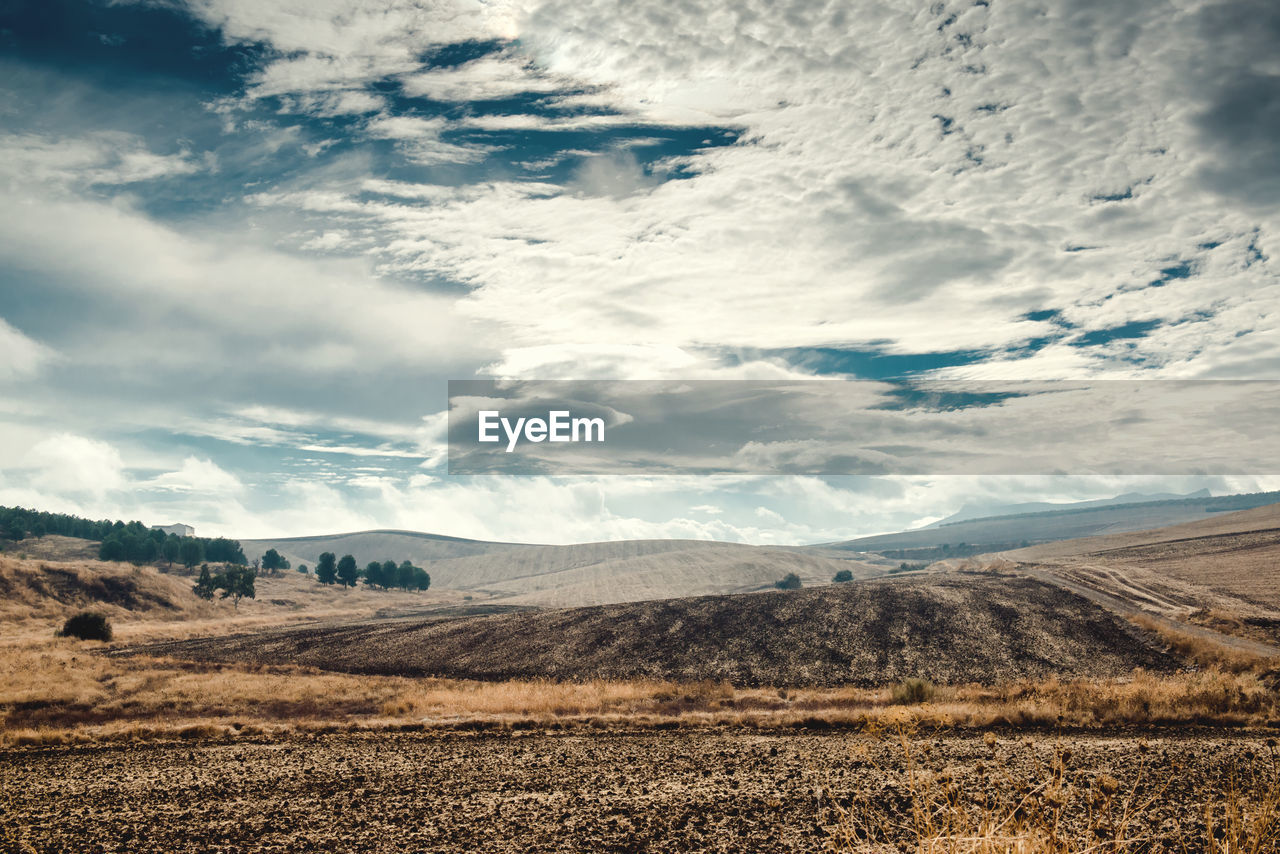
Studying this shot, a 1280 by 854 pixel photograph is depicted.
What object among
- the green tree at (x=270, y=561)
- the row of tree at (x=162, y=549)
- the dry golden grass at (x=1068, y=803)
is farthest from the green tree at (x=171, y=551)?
the dry golden grass at (x=1068, y=803)

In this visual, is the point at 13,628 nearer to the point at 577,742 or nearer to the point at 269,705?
the point at 269,705

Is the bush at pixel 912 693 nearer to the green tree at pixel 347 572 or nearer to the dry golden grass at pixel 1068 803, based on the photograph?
the dry golden grass at pixel 1068 803

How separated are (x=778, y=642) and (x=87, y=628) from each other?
222ft

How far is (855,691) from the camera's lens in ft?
102

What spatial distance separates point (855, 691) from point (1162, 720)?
40.2 feet

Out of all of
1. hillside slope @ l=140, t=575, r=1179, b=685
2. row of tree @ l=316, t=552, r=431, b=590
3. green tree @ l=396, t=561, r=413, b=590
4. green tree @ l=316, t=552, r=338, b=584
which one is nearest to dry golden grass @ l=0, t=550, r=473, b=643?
hillside slope @ l=140, t=575, r=1179, b=685

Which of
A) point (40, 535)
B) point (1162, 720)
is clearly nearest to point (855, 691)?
point (1162, 720)

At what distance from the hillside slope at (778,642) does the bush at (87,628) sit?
5940mm

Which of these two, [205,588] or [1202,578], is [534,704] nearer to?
[1202,578]

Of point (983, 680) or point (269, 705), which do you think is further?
point (983, 680)

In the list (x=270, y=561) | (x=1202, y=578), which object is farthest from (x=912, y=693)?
(x=270, y=561)

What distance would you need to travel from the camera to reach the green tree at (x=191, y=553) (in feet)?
526

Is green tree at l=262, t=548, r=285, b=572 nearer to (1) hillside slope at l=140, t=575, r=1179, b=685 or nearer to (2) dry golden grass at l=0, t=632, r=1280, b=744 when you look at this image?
(1) hillside slope at l=140, t=575, r=1179, b=685

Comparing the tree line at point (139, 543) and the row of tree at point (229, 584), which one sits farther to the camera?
the tree line at point (139, 543)
